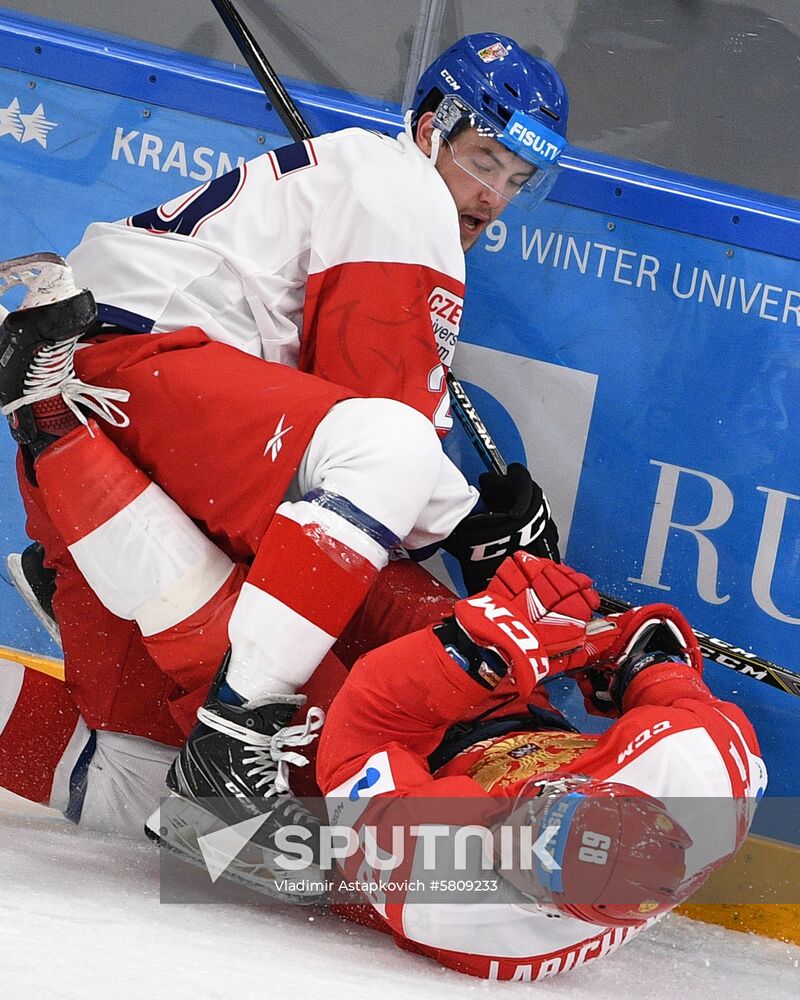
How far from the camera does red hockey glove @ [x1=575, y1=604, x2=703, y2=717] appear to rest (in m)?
1.85

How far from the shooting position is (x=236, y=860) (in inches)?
66.4

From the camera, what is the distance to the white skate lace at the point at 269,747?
5.45 feet

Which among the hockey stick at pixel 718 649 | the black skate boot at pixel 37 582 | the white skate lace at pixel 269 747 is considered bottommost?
the white skate lace at pixel 269 747

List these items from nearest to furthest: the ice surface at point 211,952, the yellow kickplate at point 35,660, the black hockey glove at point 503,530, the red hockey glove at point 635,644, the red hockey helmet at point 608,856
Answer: the ice surface at point 211,952 < the red hockey helmet at point 608,856 < the red hockey glove at point 635,644 < the black hockey glove at point 503,530 < the yellow kickplate at point 35,660

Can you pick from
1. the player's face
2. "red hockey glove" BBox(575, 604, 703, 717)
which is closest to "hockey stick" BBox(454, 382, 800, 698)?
"red hockey glove" BBox(575, 604, 703, 717)

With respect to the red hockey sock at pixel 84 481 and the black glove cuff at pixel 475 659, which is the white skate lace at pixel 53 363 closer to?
the red hockey sock at pixel 84 481

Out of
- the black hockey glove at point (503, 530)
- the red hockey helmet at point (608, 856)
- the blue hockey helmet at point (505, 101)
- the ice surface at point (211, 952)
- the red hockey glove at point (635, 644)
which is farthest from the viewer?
the black hockey glove at point (503, 530)

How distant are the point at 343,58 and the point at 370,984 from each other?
180 centimetres

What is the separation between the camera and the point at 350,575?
1657 millimetres

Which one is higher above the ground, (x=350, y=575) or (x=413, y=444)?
(x=413, y=444)

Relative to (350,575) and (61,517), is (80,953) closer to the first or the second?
(350,575)

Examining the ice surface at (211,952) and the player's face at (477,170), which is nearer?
the ice surface at (211,952)

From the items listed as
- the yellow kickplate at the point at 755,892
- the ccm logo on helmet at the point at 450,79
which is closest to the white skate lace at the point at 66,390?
the ccm logo on helmet at the point at 450,79

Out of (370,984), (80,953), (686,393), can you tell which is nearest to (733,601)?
(686,393)
